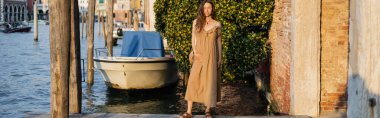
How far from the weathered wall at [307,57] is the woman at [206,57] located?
3.96 feet

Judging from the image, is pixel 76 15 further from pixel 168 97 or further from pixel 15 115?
pixel 168 97

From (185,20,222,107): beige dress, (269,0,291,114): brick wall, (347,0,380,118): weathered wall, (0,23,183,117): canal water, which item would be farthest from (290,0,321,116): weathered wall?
(0,23,183,117): canal water

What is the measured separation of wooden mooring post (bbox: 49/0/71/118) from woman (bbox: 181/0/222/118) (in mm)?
1370

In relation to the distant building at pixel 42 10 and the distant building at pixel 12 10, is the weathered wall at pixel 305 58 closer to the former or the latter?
the distant building at pixel 12 10

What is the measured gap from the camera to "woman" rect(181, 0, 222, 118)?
241 inches

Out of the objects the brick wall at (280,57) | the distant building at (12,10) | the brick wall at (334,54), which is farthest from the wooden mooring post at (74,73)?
the distant building at (12,10)

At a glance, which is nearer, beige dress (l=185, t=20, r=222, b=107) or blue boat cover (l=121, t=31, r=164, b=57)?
beige dress (l=185, t=20, r=222, b=107)

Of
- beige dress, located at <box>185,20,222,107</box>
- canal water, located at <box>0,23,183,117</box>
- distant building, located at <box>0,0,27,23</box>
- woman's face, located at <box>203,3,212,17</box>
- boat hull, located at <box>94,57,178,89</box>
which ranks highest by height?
distant building, located at <box>0,0,27,23</box>

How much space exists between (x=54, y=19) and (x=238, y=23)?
5435 mm

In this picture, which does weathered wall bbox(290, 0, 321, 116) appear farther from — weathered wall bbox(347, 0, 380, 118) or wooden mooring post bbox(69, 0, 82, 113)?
weathered wall bbox(347, 0, 380, 118)

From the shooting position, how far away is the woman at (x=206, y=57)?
6125 mm

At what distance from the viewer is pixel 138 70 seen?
1270cm

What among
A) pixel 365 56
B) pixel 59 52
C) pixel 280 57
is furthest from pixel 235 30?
pixel 365 56

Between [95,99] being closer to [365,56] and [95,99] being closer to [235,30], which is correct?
[235,30]
